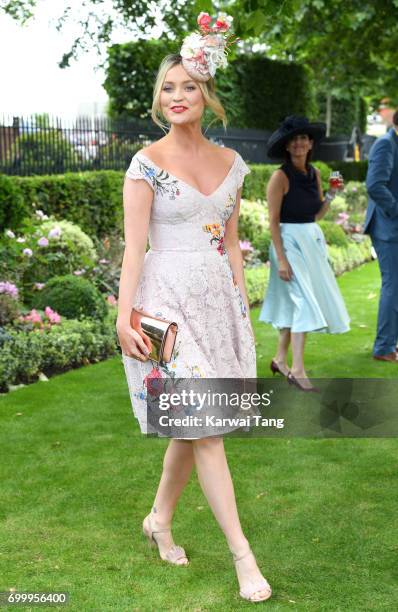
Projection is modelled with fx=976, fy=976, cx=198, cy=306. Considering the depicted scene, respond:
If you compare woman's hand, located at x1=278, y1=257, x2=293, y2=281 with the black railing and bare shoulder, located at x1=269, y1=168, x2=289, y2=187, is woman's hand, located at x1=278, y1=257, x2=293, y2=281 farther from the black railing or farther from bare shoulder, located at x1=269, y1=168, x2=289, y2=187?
the black railing

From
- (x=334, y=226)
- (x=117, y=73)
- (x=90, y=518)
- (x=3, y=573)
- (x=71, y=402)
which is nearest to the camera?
(x=3, y=573)

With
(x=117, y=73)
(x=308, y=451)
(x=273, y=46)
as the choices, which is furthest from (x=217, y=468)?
(x=273, y=46)

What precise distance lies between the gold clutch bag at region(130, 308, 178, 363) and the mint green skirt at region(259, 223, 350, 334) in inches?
132

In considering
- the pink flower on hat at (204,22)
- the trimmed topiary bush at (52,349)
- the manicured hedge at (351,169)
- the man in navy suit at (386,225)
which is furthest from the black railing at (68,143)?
the manicured hedge at (351,169)

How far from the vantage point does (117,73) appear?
20.7m

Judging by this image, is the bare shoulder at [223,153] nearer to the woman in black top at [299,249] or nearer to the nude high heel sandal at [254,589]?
the nude high heel sandal at [254,589]

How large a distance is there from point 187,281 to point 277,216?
3.26 metres

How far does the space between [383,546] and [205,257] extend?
4.98ft

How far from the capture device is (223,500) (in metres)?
3.69

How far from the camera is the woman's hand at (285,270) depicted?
274 inches

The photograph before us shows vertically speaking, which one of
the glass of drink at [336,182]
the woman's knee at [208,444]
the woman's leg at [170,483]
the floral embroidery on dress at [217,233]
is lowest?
the woman's leg at [170,483]

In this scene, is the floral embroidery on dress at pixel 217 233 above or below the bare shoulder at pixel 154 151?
below

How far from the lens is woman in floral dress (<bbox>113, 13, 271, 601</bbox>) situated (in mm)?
3699

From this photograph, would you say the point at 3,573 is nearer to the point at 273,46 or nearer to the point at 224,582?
the point at 224,582
